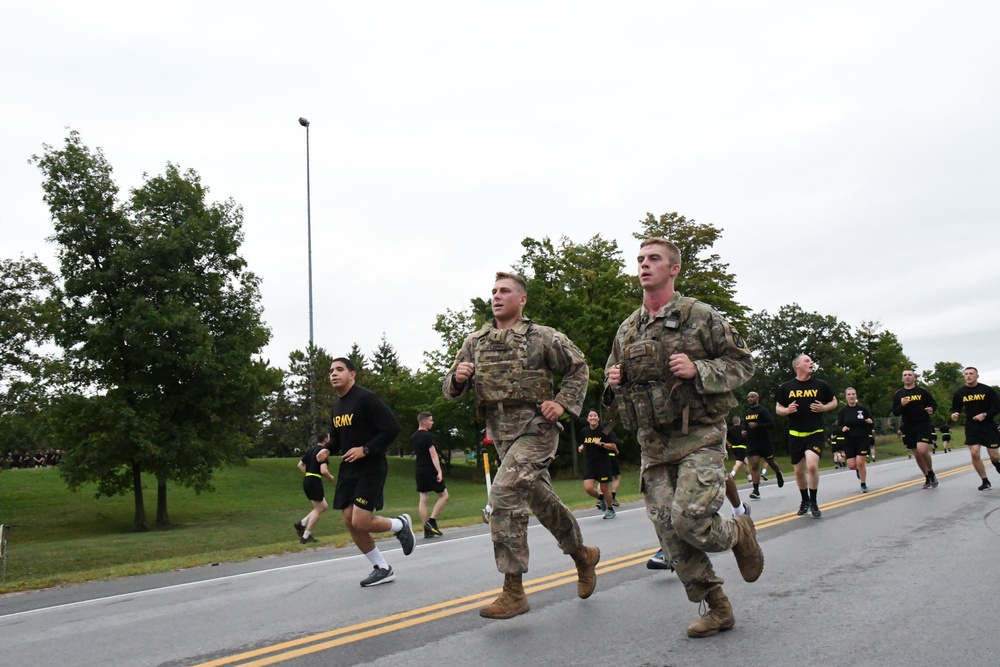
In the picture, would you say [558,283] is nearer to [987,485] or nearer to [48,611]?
[987,485]

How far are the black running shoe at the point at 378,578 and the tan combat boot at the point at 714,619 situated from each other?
3645 mm

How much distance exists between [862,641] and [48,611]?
6.96 m

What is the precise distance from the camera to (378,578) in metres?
7.83

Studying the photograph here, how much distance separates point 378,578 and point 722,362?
170 inches

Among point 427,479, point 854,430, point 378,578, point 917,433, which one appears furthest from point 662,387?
point 854,430

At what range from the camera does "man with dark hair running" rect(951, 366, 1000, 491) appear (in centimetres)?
1385

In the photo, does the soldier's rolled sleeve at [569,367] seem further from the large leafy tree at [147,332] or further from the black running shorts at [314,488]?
the large leafy tree at [147,332]

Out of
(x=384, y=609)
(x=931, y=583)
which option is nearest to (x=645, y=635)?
(x=384, y=609)

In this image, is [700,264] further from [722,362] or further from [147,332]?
[722,362]

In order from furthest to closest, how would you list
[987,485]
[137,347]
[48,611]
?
→ 1. [137,347]
2. [987,485]
3. [48,611]

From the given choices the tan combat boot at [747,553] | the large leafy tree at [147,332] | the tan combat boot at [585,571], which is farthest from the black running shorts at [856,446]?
the large leafy tree at [147,332]

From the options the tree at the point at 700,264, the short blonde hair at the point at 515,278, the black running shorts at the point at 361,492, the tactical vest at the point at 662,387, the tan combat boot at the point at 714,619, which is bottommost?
the tan combat boot at the point at 714,619

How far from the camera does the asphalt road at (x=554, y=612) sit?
15.4ft

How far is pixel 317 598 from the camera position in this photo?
23.6 ft
